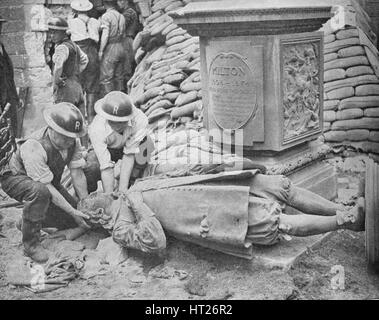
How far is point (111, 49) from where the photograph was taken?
6.39m

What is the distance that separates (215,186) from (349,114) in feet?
7.79

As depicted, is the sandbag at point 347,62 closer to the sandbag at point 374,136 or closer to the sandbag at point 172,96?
the sandbag at point 374,136

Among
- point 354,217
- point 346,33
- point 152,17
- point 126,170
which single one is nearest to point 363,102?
point 346,33

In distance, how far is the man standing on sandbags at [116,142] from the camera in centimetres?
460

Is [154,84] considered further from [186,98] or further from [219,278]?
[219,278]

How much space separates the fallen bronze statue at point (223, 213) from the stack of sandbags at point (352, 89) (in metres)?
1.83

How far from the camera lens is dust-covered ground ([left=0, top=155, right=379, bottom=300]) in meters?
3.80

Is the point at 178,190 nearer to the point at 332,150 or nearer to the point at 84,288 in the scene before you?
the point at 84,288

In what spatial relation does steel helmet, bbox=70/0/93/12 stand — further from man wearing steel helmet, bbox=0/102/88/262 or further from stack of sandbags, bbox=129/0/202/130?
man wearing steel helmet, bbox=0/102/88/262

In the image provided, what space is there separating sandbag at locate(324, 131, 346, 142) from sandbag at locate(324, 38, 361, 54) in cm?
82

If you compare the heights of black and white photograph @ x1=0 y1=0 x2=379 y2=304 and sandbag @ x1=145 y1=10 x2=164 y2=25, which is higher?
sandbag @ x1=145 y1=10 x2=164 y2=25

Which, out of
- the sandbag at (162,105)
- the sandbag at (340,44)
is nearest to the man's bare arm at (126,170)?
the sandbag at (162,105)

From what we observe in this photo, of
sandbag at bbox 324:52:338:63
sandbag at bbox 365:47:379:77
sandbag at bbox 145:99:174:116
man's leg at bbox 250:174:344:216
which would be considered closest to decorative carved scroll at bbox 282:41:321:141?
man's leg at bbox 250:174:344:216

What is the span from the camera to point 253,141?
4.62 m
